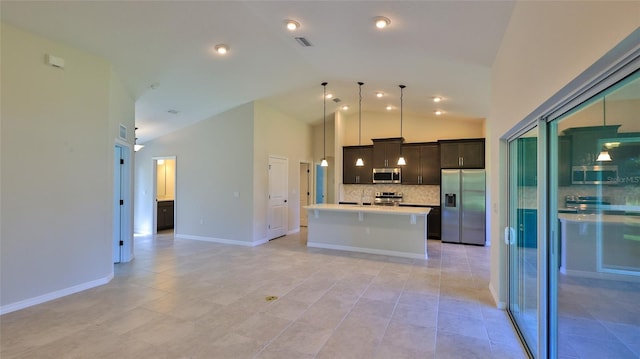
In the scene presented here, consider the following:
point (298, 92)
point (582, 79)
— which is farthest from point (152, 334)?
point (298, 92)

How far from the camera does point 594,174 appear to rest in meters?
1.62

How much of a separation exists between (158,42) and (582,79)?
4.24 meters

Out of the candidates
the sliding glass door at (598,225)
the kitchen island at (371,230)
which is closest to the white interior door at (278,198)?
the kitchen island at (371,230)

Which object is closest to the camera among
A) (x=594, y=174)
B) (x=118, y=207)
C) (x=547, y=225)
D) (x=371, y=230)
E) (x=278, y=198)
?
(x=594, y=174)

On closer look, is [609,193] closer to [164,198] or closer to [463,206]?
[463,206]

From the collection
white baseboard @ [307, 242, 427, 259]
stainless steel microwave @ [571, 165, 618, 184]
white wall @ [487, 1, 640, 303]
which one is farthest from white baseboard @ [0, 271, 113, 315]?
stainless steel microwave @ [571, 165, 618, 184]

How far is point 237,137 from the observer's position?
6691 millimetres

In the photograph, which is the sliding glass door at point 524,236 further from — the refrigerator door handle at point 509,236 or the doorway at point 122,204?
the doorway at point 122,204

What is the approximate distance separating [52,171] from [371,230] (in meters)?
4.94

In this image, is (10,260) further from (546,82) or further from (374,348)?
(546,82)

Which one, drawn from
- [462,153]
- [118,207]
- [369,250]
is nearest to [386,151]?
[462,153]

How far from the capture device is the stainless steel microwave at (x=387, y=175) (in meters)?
7.87

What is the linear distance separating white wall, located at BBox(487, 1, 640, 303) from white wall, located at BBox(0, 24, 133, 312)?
4803 millimetres

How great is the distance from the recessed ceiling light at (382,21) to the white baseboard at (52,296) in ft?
15.6
